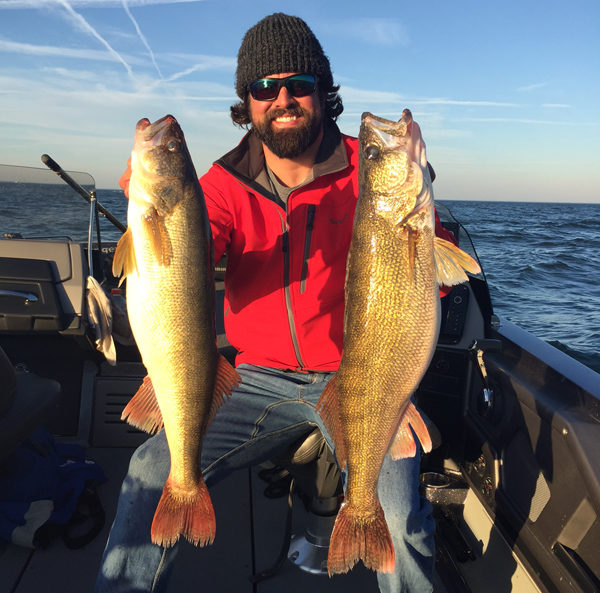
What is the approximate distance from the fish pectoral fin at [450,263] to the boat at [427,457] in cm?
104

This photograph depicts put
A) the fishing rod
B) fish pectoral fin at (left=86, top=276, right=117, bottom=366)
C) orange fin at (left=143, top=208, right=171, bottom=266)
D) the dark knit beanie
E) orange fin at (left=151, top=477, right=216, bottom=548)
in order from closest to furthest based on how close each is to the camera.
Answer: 1. orange fin at (left=143, top=208, right=171, bottom=266)
2. orange fin at (left=151, top=477, right=216, bottom=548)
3. the dark knit beanie
4. fish pectoral fin at (left=86, top=276, right=117, bottom=366)
5. the fishing rod

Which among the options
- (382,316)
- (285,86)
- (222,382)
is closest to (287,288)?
(222,382)

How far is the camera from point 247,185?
119 inches

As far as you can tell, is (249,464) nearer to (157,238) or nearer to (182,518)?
(182,518)

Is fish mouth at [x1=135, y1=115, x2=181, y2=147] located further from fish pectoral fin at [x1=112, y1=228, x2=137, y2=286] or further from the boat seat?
the boat seat

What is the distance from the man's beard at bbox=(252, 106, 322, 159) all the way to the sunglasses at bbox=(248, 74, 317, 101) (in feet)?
0.32

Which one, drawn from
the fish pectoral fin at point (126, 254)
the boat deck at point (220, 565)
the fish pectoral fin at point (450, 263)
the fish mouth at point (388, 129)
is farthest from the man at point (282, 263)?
the boat deck at point (220, 565)

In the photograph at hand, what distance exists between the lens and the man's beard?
312 centimetres

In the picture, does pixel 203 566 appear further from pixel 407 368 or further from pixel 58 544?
pixel 407 368

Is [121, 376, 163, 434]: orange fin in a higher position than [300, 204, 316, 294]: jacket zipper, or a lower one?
lower

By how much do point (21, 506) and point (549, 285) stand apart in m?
16.5

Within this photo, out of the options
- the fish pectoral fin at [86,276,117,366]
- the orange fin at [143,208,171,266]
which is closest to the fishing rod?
the fish pectoral fin at [86,276,117,366]

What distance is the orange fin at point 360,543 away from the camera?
7.30 feet

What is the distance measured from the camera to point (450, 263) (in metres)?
2.21
